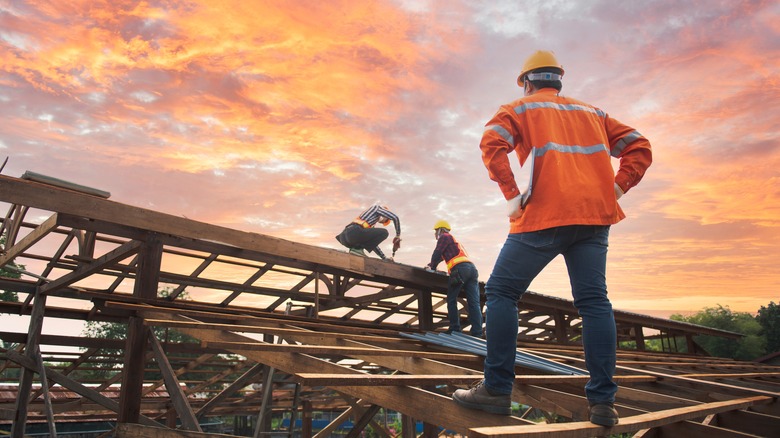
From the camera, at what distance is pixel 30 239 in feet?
21.9

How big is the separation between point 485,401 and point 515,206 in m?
1.01

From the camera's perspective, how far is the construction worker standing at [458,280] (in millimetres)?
8336

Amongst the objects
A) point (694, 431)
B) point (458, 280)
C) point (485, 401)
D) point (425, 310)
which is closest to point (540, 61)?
point (485, 401)

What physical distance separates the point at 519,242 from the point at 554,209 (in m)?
0.25

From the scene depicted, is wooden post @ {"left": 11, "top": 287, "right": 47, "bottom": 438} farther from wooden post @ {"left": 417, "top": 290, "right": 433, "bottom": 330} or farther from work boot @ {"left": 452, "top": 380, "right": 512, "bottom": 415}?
work boot @ {"left": 452, "top": 380, "right": 512, "bottom": 415}

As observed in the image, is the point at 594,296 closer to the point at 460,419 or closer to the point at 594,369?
the point at 594,369

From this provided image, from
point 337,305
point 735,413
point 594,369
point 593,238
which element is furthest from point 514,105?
point 337,305

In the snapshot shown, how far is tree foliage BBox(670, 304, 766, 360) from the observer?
2958 cm

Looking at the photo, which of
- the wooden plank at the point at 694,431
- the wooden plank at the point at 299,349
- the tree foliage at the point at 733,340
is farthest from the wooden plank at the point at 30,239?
the tree foliage at the point at 733,340

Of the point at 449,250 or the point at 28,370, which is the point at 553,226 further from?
the point at 28,370

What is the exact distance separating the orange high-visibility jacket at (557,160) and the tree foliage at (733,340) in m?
28.4

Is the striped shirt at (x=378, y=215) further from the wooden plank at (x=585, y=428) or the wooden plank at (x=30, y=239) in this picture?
the wooden plank at (x=585, y=428)

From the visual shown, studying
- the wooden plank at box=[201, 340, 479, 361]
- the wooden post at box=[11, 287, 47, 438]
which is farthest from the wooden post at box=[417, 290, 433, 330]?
the wooden post at box=[11, 287, 47, 438]

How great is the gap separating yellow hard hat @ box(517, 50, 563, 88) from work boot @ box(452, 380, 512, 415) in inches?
75.0
